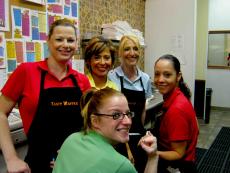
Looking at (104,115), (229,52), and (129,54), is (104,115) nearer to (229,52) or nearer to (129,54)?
(129,54)

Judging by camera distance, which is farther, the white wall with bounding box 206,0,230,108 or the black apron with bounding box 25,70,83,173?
the white wall with bounding box 206,0,230,108

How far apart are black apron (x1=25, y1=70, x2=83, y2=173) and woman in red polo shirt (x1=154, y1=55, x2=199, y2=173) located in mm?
536

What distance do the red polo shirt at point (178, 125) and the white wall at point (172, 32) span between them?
263 cm

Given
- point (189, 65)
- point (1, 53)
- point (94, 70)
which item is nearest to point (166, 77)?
point (94, 70)

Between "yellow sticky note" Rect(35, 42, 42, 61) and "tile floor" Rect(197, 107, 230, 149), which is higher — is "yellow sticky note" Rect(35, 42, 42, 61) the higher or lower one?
the higher one

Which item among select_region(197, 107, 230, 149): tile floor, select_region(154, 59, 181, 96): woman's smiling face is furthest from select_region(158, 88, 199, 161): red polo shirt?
select_region(197, 107, 230, 149): tile floor

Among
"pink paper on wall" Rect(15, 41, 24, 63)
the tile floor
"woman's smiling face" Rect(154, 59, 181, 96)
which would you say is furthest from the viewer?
the tile floor

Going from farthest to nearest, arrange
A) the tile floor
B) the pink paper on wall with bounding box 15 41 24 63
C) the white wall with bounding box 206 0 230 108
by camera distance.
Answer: the white wall with bounding box 206 0 230 108, the tile floor, the pink paper on wall with bounding box 15 41 24 63

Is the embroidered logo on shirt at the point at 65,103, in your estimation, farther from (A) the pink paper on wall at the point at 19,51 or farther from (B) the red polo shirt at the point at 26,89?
(A) the pink paper on wall at the point at 19,51

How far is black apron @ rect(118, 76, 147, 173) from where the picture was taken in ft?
5.34

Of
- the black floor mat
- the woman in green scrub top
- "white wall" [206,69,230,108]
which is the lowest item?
the black floor mat

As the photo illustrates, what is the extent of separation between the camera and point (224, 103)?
21.1 feet

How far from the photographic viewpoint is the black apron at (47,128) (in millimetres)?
1427

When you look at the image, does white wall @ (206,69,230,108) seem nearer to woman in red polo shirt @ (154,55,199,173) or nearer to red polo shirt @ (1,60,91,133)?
woman in red polo shirt @ (154,55,199,173)
